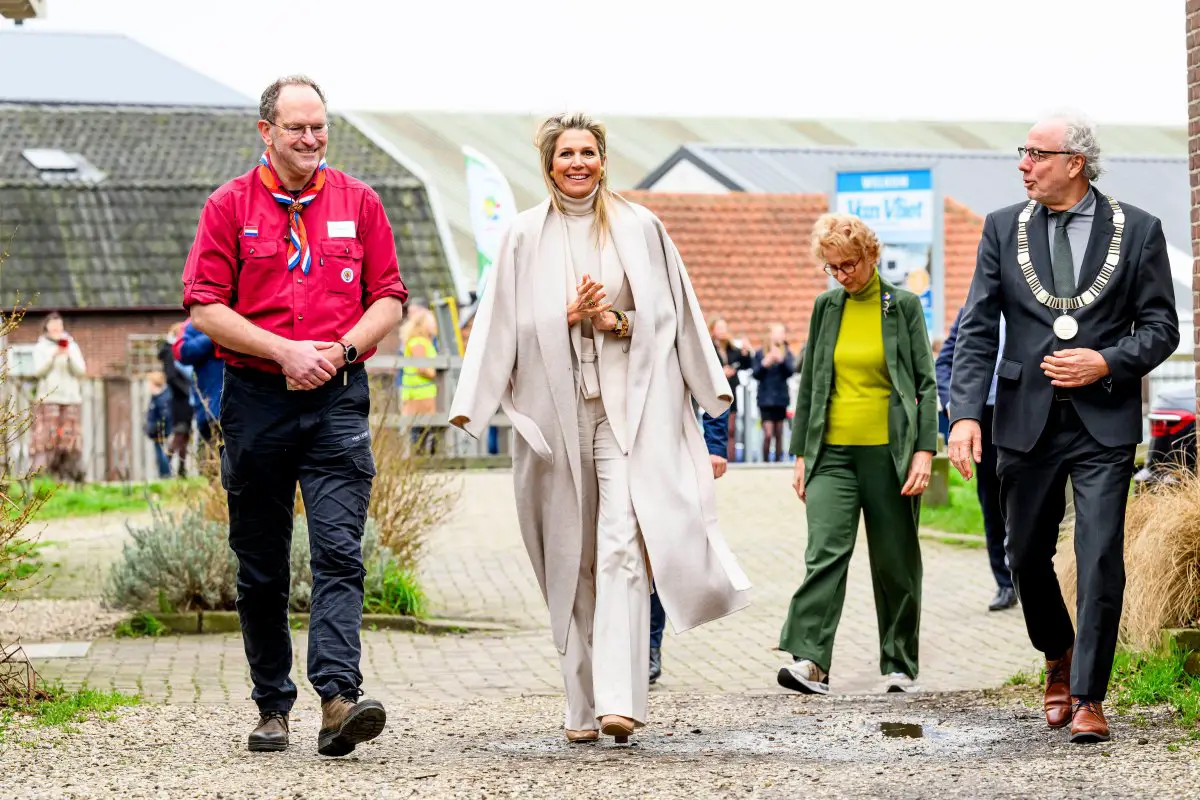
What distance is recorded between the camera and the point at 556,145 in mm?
6633

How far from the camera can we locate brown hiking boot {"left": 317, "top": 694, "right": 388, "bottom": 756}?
5.91 meters

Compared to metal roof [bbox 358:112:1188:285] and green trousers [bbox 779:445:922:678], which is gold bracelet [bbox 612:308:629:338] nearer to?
green trousers [bbox 779:445:922:678]

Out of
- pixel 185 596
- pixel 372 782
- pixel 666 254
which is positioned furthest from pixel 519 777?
pixel 185 596

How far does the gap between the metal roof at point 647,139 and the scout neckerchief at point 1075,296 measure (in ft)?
114

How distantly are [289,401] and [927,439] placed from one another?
3.16 meters

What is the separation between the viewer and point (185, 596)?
10.3m

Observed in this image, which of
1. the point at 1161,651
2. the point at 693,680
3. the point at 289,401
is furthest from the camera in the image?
the point at 693,680

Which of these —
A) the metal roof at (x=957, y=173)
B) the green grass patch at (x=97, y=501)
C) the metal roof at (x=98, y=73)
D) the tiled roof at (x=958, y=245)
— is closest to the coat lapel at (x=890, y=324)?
the green grass patch at (x=97, y=501)

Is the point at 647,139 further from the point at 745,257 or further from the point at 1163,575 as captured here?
the point at 1163,575

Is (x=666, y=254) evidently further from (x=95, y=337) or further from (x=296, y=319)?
(x=95, y=337)

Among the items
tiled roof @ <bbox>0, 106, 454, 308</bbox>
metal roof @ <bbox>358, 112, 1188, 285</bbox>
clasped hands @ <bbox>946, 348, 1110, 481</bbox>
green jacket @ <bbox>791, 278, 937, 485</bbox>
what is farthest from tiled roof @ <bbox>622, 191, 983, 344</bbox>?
clasped hands @ <bbox>946, 348, 1110, 481</bbox>

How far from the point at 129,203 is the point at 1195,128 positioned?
3055 centimetres

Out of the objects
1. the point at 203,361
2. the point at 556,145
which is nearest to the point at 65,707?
the point at 556,145

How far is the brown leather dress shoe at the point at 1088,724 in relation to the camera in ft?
20.3
